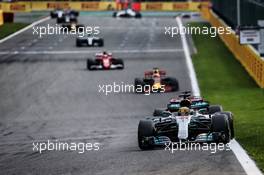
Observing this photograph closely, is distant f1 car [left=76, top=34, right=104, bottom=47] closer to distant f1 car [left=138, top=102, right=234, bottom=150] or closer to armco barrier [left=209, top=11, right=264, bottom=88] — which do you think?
armco barrier [left=209, top=11, right=264, bottom=88]

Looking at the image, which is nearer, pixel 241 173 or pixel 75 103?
pixel 241 173

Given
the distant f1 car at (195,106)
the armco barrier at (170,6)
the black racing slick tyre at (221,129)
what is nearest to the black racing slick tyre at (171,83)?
the distant f1 car at (195,106)

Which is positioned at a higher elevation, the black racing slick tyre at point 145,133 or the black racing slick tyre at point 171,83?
the black racing slick tyre at point 145,133

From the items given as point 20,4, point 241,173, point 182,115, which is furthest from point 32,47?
point 20,4

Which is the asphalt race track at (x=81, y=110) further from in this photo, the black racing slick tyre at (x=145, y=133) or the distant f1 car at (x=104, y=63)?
the distant f1 car at (x=104, y=63)

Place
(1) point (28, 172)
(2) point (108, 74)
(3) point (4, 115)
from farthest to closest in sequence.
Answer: (2) point (108, 74)
(3) point (4, 115)
(1) point (28, 172)

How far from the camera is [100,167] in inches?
650

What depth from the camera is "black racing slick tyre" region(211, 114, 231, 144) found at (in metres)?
19.0

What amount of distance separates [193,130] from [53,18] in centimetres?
7912

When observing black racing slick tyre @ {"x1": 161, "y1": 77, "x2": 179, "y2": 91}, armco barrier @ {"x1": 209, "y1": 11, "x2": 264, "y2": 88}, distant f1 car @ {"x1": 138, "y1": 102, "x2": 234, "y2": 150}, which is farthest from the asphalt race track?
armco barrier @ {"x1": 209, "y1": 11, "x2": 264, "y2": 88}

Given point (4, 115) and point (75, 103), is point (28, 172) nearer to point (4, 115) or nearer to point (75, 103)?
point (4, 115)

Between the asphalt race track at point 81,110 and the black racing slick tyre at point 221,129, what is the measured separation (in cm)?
128

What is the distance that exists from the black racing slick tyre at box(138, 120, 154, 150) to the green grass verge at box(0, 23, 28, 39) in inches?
Answer: 2050

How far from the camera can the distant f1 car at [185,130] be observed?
19.1 meters
